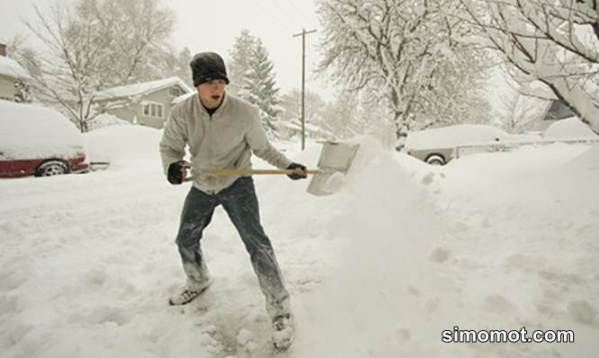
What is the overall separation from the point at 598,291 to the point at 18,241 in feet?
17.0

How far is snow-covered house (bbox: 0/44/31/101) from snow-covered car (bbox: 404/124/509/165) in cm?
1953

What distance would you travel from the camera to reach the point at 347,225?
3832 millimetres

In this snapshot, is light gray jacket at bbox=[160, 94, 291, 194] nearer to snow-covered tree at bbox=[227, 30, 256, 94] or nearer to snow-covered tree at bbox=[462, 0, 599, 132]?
snow-covered tree at bbox=[462, 0, 599, 132]

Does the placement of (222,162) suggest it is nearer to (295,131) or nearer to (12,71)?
(12,71)

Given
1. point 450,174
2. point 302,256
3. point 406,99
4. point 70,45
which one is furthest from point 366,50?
point 70,45

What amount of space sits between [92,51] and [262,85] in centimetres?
1400

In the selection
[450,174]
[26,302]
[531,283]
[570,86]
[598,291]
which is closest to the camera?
[598,291]

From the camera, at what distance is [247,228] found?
7.68ft

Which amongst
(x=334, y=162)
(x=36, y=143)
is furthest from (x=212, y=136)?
(x=36, y=143)

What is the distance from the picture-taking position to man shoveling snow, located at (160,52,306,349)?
227cm

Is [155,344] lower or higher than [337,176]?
lower

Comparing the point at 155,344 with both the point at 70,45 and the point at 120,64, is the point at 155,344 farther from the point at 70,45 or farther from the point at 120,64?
the point at 120,64

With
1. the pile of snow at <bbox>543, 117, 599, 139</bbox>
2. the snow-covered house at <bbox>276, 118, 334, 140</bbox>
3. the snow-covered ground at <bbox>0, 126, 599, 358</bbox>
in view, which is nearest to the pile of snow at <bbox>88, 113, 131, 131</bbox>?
the snow-covered ground at <bbox>0, 126, 599, 358</bbox>

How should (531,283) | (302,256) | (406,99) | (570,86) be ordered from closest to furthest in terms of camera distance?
1. (531,283)
2. (570,86)
3. (302,256)
4. (406,99)
